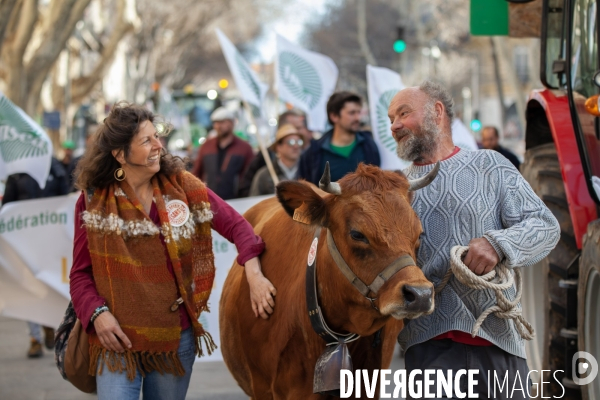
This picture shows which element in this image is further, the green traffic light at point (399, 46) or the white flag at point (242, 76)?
the green traffic light at point (399, 46)

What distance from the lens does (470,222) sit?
13.5ft

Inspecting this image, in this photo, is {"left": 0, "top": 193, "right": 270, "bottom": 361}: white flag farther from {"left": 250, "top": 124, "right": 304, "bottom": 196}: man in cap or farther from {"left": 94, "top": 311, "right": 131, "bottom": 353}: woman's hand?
{"left": 94, "top": 311, "right": 131, "bottom": 353}: woman's hand

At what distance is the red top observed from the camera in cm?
435

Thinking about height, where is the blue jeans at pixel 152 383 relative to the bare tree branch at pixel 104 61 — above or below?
above

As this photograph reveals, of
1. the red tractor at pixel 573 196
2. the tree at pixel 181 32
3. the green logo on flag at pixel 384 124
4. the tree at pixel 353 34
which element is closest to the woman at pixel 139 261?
the red tractor at pixel 573 196

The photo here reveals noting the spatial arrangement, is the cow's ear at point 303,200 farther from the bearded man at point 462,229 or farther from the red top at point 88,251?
the red top at point 88,251

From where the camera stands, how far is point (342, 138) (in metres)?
8.05

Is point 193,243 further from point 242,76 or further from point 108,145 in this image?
point 242,76

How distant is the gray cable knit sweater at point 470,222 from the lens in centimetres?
407

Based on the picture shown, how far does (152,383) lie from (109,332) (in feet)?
1.27

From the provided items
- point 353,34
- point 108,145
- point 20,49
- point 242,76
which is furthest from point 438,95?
point 353,34

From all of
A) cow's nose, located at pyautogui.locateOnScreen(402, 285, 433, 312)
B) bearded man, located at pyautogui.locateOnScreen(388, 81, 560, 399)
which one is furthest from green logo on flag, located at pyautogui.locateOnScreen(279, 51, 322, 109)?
cow's nose, located at pyautogui.locateOnScreen(402, 285, 433, 312)

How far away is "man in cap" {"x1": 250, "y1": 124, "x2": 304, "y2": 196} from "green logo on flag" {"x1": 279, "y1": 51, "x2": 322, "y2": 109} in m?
1.69

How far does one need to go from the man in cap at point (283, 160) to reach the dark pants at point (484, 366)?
5.47 metres
